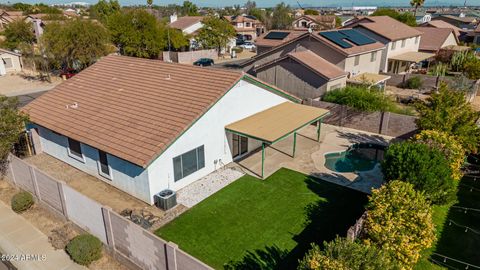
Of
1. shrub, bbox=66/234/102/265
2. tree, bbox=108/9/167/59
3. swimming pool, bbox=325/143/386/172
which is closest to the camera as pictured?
shrub, bbox=66/234/102/265

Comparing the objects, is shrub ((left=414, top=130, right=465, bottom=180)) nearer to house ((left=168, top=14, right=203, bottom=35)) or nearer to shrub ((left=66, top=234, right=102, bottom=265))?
shrub ((left=66, top=234, right=102, bottom=265))

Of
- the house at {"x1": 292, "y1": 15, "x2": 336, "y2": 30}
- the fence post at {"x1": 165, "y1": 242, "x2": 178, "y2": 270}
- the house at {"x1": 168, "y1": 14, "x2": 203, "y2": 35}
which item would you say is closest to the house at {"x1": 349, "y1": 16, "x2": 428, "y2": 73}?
the house at {"x1": 292, "y1": 15, "x2": 336, "y2": 30}

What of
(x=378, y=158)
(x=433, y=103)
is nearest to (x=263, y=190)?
(x=378, y=158)

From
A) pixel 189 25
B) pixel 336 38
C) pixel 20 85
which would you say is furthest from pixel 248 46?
pixel 20 85

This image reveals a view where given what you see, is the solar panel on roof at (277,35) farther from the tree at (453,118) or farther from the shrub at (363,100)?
the tree at (453,118)

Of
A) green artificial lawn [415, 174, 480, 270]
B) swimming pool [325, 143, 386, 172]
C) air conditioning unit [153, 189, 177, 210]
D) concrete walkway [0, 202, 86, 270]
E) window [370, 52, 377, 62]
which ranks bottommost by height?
swimming pool [325, 143, 386, 172]

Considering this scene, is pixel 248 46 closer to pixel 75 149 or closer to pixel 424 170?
pixel 75 149

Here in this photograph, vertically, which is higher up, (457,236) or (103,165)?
(103,165)
